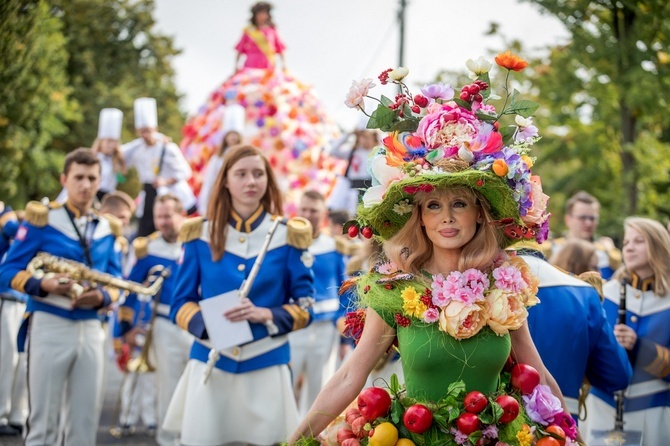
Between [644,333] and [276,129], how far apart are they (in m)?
8.89

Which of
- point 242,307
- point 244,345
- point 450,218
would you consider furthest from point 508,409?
point 244,345

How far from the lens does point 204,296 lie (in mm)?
6230

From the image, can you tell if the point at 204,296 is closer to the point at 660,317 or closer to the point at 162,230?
the point at 660,317

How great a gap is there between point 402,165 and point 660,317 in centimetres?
306

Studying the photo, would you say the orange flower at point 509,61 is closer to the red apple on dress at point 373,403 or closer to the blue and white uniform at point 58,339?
the red apple on dress at point 373,403

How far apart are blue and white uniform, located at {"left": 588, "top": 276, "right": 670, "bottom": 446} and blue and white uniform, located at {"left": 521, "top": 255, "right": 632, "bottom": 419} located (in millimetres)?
963

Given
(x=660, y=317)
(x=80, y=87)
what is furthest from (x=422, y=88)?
(x=80, y=87)

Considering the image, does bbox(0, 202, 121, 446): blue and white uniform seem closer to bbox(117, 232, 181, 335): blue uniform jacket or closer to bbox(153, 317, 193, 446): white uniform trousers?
bbox(153, 317, 193, 446): white uniform trousers

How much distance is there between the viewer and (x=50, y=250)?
7.24 meters

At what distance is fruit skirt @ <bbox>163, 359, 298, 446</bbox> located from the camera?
5953 millimetres

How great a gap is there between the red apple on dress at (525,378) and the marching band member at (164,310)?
206 inches

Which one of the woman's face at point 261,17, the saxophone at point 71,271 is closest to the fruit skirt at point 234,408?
the saxophone at point 71,271

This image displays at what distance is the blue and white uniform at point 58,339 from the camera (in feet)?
22.9

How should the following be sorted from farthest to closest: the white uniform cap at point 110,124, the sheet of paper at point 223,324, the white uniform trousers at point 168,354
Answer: the white uniform cap at point 110,124 → the white uniform trousers at point 168,354 → the sheet of paper at point 223,324
